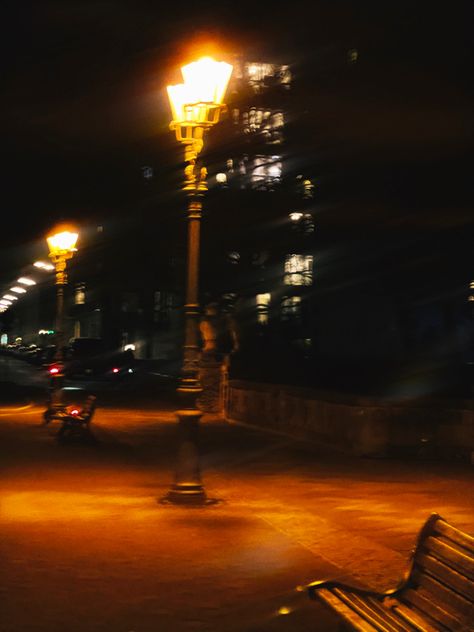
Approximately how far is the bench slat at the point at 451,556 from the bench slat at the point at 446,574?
0.03 meters

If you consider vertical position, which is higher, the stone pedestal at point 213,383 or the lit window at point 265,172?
the lit window at point 265,172

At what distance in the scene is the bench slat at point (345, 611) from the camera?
539 cm

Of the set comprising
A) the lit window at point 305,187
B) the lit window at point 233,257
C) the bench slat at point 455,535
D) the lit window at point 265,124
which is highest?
the lit window at point 265,124

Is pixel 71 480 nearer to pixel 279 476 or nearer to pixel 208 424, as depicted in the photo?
pixel 279 476

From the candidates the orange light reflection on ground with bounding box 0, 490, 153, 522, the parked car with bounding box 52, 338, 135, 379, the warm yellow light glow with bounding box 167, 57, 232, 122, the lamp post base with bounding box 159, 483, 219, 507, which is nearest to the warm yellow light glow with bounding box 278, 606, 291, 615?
the orange light reflection on ground with bounding box 0, 490, 153, 522

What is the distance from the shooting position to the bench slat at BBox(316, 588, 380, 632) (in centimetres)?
539

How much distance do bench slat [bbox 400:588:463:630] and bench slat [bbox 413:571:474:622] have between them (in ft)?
0.09

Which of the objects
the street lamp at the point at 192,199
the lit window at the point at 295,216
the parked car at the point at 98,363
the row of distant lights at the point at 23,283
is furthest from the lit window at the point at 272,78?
the street lamp at the point at 192,199

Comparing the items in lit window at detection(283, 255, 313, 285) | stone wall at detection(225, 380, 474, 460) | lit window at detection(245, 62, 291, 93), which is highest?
lit window at detection(245, 62, 291, 93)

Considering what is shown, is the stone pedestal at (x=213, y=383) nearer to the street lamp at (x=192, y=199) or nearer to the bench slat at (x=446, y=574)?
the street lamp at (x=192, y=199)

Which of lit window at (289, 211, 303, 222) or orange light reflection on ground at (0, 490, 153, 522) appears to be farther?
lit window at (289, 211, 303, 222)

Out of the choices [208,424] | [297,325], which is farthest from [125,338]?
[208,424]

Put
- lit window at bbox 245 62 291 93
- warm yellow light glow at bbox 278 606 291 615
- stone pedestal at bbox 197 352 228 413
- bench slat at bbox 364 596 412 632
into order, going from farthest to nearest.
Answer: lit window at bbox 245 62 291 93 < stone pedestal at bbox 197 352 228 413 < warm yellow light glow at bbox 278 606 291 615 < bench slat at bbox 364 596 412 632

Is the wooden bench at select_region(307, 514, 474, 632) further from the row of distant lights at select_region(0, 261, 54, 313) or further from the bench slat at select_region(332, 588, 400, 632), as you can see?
the row of distant lights at select_region(0, 261, 54, 313)
